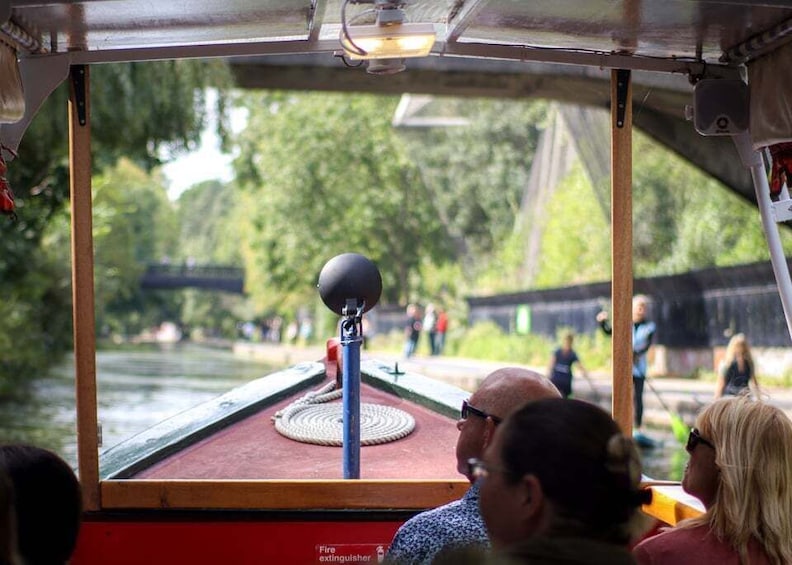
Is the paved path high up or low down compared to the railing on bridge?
down

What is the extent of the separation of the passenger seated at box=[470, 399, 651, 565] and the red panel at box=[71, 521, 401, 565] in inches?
73.8

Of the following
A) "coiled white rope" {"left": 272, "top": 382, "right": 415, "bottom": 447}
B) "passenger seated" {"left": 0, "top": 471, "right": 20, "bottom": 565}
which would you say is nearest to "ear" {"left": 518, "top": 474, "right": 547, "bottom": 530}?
"passenger seated" {"left": 0, "top": 471, "right": 20, "bottom": 565}

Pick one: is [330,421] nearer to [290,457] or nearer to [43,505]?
[290,457]

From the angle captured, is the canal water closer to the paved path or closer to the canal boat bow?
the paved path

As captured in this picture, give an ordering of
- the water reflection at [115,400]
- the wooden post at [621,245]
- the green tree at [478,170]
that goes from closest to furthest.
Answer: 1. the wooden post at [621,245]
2. the water reflection at [115,400]
3. the green tree at [478,170]

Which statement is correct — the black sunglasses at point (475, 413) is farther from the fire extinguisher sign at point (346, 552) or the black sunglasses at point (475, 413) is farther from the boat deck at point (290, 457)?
the boat deck at point (290, 457)

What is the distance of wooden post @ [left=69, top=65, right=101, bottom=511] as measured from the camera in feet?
11.3

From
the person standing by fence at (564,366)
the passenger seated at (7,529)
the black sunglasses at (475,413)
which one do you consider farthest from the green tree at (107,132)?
the passenger seated at (7,529)

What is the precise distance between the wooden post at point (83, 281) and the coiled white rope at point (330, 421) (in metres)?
0.96

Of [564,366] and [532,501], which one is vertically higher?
[532,501]

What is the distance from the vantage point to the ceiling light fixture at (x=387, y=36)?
9.95 ft

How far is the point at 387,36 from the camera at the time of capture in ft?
10.0

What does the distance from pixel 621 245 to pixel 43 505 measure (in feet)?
7.98

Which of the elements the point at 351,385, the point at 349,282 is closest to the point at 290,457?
the point at 351,385
